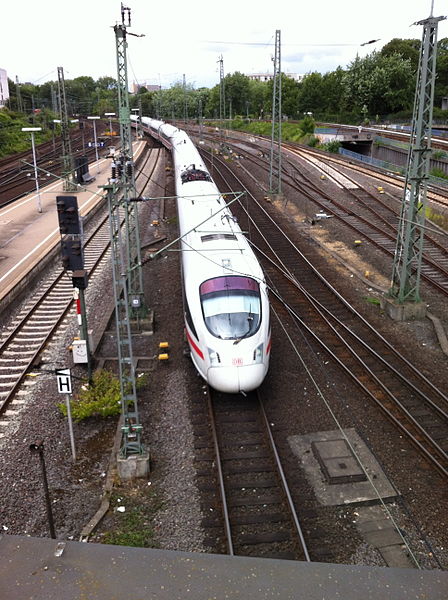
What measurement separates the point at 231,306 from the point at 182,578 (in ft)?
24.5

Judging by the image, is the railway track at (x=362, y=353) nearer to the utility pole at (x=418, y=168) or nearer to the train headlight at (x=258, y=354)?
the utility pole at (x=418, y=168)

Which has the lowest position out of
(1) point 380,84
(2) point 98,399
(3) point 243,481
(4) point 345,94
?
(3) point 243,481

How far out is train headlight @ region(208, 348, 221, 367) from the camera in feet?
38.1

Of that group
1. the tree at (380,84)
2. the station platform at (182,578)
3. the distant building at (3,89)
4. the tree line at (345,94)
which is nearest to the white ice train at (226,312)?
the station platform at (182,578)

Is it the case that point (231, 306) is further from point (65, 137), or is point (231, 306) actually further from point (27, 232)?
point (65, 137)

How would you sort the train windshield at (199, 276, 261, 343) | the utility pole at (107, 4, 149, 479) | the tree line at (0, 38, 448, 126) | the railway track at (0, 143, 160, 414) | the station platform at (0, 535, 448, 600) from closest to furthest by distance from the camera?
the station platform at (0, 535, 448, 600) → the utility pole at (107, 4, 149, 479) → the train windshield at (199, 276, 261, 343) → the railway track at (0, 143, 160, 414) → the tree line at (0, 38, 448, 126)

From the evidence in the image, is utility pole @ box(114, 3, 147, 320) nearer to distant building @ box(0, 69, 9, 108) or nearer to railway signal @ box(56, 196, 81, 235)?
railway signal @ box(56, 196, 81, 235)

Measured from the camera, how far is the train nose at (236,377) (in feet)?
37.9

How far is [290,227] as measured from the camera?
2898 cm

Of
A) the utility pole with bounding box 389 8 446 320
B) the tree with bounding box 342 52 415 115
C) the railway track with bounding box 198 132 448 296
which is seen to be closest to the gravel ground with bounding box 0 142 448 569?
the utility pole with bounding box 389 8 446 320

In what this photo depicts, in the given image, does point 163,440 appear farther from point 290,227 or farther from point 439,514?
point 290,227

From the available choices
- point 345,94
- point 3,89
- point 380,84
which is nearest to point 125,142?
point 380,84

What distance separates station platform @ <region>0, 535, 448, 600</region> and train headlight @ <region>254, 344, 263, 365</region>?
6240 mm

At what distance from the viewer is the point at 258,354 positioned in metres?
11.8
